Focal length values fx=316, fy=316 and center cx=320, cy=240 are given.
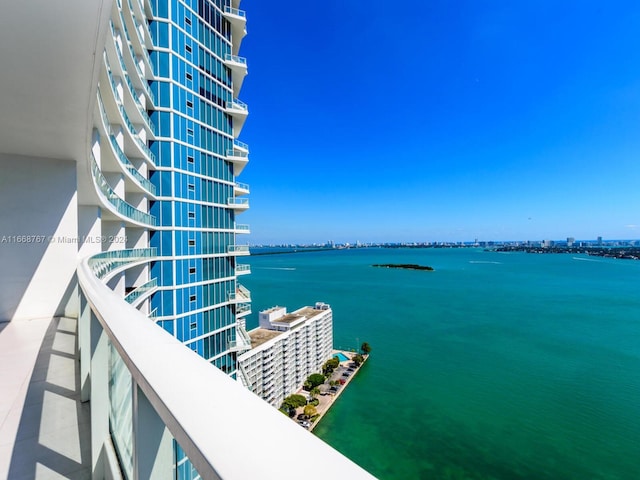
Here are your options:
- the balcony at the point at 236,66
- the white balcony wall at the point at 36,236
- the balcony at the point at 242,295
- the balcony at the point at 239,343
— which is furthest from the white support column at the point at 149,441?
the balcony at the point at 236,66

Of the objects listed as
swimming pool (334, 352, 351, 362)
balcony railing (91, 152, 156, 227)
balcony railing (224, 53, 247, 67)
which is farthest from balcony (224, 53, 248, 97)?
swimming pool (334, 352, 351, 362)

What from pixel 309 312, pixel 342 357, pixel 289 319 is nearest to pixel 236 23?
pixel 289 319

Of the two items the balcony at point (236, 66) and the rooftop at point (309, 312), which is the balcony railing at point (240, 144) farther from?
the rooftop at point (309, 312)

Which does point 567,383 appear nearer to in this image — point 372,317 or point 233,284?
point 372,317

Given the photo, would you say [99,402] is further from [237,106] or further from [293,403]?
[293,403]

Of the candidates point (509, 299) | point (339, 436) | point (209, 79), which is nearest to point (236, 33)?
point (209, 79)

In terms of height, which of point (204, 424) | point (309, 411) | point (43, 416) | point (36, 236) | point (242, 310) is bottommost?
point (309, 411)

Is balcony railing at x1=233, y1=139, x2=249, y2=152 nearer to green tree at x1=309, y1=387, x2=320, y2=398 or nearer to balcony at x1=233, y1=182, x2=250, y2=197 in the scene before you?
balcony at x1=233, y1=182, x2=250, y2=197
